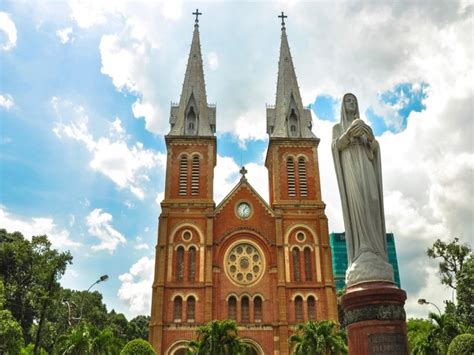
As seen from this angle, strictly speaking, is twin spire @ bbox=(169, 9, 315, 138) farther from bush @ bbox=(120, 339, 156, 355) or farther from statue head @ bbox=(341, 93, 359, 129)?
statue head @ bbox=(341, 93, 359, 129)

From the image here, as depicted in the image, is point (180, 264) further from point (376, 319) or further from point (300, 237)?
point (376, 319)

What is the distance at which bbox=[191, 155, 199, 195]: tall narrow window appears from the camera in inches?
1424

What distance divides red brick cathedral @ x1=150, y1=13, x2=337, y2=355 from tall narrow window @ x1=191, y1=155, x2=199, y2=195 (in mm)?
77

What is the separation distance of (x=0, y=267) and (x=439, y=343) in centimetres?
3017

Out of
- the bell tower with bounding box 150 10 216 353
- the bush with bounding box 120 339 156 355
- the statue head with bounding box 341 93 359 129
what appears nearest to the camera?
the statue head with bounding box 341 93 359 129

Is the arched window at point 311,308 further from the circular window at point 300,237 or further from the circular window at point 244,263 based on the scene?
the circular window at point 300,237

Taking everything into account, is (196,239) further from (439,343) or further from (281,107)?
(439,343)

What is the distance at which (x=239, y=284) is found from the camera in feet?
109

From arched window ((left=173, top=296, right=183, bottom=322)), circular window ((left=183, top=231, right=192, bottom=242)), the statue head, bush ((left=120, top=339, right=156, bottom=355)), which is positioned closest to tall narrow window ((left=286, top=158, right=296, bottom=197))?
circular window ((left=183, top=231, right=192, bottom=242))

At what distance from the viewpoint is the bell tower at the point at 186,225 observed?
104 feet

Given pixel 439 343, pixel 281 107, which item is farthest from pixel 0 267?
pixel 439 343

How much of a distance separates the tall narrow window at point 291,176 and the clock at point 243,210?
3.51 m

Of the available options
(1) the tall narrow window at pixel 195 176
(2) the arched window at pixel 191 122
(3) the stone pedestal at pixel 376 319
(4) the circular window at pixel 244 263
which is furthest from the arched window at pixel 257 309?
(3) the stone pedestal at pixel 376 319

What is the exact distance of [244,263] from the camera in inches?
1335
